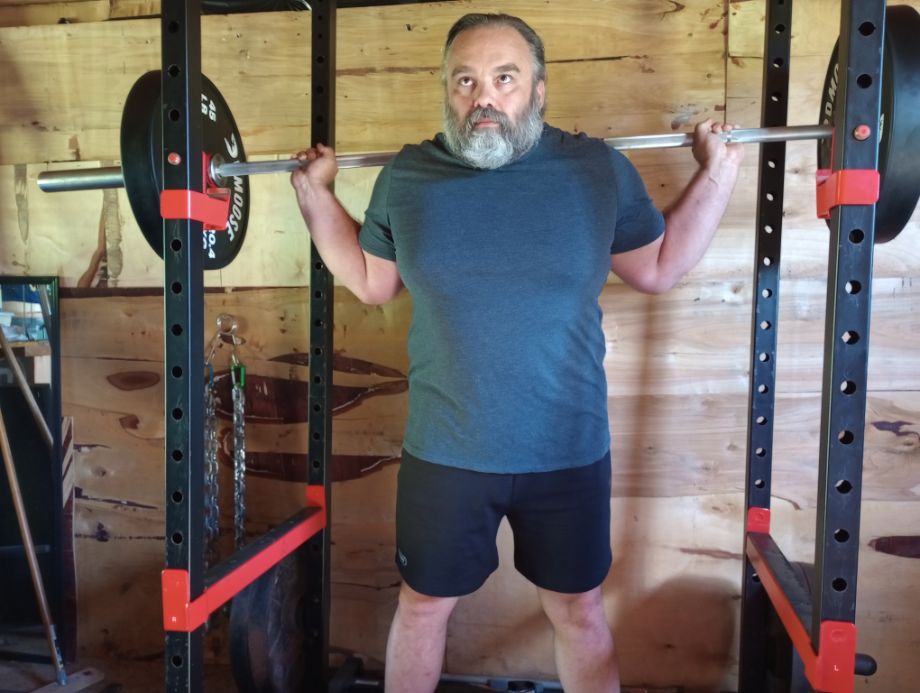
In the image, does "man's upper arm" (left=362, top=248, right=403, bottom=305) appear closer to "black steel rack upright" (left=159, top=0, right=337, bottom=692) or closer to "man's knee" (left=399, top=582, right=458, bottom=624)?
"black steel rack upright" (left=159, top=0, right=337, bottom=692)

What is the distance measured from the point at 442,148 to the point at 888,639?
61.3 inches

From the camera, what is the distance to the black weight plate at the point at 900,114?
0.96 metres

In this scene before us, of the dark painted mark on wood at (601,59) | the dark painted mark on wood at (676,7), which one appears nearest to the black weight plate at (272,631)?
the dark painted mark on wood at (601,59)

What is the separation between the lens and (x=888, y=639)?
1528 millimetres

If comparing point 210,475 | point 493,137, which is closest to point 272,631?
point 210,475

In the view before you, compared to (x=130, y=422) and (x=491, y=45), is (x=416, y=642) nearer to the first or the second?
(x=130, y=422)

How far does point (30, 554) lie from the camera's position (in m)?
1.65

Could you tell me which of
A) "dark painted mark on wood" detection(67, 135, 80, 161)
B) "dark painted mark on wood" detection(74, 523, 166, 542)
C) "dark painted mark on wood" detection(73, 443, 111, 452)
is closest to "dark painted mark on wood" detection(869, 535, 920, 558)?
"dark painted mark on wood" detection(74, 523, 166, 542)

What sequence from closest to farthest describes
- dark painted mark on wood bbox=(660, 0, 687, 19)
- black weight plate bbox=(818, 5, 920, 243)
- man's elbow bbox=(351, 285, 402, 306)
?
black weight plate bbox=(818, 5, 920, 243) < man's elbow bbox=(351, 285, 402, 306) < dark painted mark on wood bbox=(660, 0, 687, 19)

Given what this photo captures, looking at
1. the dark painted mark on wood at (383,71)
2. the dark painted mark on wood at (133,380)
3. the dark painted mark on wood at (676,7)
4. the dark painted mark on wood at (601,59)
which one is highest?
the dark painted mark on wood at (676,7)

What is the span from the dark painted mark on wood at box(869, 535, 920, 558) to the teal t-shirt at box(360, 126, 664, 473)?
33.6 inches

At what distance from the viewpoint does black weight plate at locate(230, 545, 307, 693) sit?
1228 millimetres

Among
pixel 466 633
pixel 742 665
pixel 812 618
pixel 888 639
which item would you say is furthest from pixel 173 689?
pixel 888 639

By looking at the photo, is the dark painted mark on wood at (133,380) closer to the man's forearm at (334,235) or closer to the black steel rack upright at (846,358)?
the man's forearm at (334,235)
